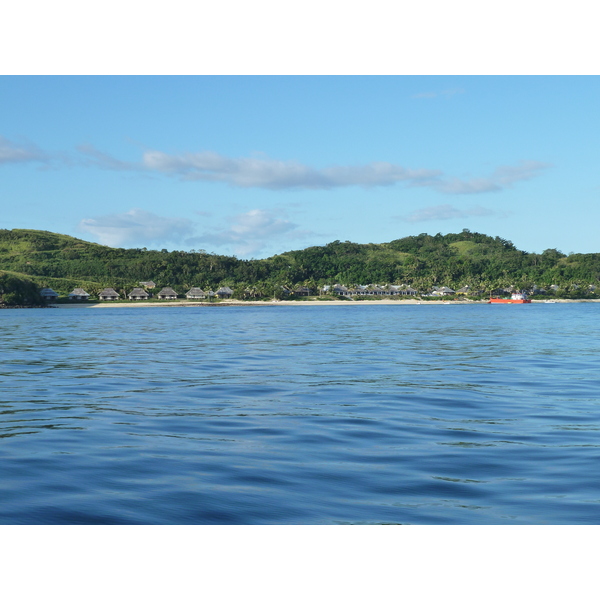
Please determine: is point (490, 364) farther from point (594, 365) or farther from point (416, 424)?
point (416, 424)

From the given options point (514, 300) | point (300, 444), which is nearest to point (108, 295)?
point (514, 300)

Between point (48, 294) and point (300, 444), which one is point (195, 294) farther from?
point (300, 444)

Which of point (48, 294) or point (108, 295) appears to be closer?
point (48, 294)

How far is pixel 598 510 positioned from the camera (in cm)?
720

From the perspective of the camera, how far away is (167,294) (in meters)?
192

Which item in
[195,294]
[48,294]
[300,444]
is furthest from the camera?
[195,294]

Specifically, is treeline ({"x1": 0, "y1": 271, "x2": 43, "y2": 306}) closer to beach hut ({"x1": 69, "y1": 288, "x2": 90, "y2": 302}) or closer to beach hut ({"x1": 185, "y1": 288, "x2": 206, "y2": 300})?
beach hut ({"x1": 69, "y1": 288, "x2": 90, "y2": 302})

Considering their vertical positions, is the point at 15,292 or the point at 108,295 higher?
the point at 15,292

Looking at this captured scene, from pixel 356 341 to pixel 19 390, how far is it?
21.5m

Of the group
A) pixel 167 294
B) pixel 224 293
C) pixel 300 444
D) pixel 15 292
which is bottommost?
pixel 300 444

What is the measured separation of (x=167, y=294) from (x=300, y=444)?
186m

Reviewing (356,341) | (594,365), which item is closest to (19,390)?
(594,365)

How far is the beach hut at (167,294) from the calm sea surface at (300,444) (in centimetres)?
17015

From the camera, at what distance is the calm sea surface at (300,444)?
A: 293 inches
